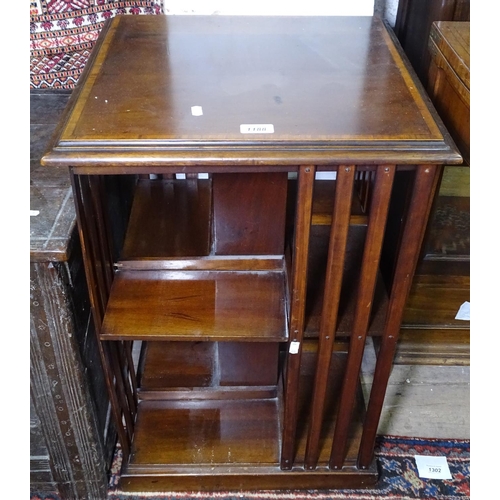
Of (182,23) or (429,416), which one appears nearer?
(182,23)

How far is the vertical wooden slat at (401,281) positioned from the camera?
97 centimetres

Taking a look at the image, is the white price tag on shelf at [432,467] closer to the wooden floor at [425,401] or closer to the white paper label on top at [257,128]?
the wooden floor at [425,401]

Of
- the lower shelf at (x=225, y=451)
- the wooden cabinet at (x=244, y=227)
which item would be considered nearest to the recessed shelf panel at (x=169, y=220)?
the wooden cabinet at (x=244, y=227)

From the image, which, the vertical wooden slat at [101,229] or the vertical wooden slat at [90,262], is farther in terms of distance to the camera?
the vertical wooden slat at [101,229]

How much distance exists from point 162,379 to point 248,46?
0.89 m

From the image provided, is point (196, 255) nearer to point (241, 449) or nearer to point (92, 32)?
point (241, 449)

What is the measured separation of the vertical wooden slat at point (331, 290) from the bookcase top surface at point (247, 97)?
7 centimetres

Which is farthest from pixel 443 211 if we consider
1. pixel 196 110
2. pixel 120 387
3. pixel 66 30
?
pixel 66 30

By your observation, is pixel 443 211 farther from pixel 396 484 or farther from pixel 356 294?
pixel 396 484

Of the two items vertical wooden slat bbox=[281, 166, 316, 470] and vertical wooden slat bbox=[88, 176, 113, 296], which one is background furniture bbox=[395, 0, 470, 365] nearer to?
vertical wooden slat bbox=[281, 166, 316, 470]

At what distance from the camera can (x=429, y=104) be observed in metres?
1.03

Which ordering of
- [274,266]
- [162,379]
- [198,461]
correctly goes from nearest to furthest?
[274,266] < [198,461] < [162,379]

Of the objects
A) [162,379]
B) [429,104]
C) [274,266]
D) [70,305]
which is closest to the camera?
[429,104]

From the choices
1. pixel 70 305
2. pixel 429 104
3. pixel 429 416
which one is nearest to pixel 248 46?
pixel 429 104
